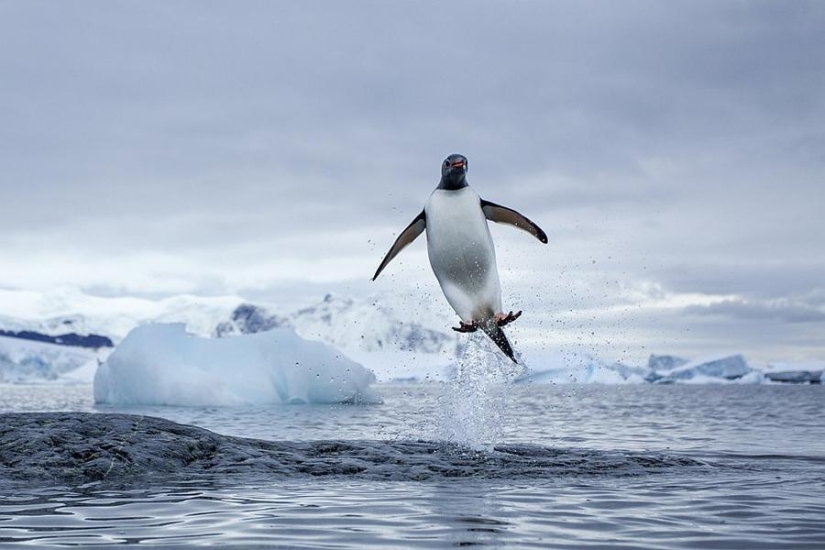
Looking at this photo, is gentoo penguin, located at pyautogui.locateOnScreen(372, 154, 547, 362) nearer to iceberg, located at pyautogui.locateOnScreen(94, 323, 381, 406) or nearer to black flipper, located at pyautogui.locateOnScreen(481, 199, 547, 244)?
black flipper, located at pyautogui.locateOnScreen(481, 199, 547, 244)

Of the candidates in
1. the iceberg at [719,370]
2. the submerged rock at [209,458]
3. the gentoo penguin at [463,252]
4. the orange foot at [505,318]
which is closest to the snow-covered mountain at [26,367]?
the iceberg at [719,370]

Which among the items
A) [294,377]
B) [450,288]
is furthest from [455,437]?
[294,377]

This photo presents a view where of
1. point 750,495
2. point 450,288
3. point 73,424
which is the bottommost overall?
point 750,495

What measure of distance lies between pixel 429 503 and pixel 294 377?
3305cm

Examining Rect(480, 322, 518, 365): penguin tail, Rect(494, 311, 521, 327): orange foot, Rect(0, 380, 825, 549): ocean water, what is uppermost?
Rect(494, 311, 521, 327): orange foot

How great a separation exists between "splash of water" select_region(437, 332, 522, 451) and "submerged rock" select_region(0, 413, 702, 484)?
0.99 metres

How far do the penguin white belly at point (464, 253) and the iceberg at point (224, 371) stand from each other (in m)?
28.3

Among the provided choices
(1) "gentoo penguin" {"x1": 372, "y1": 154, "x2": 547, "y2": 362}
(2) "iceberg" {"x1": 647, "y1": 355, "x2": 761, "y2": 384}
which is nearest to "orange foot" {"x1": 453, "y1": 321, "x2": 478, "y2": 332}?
(1) "gentoo penguin" {"x1": 372, "y1": 154, "x2": 547, "y2": 362}

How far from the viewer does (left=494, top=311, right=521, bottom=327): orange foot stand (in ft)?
33.6

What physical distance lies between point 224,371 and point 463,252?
30.2m

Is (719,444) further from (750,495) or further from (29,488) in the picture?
(29,488)

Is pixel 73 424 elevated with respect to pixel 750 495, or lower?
elevated

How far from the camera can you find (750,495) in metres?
8.21

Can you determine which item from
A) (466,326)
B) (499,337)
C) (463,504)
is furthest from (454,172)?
(463,504)
